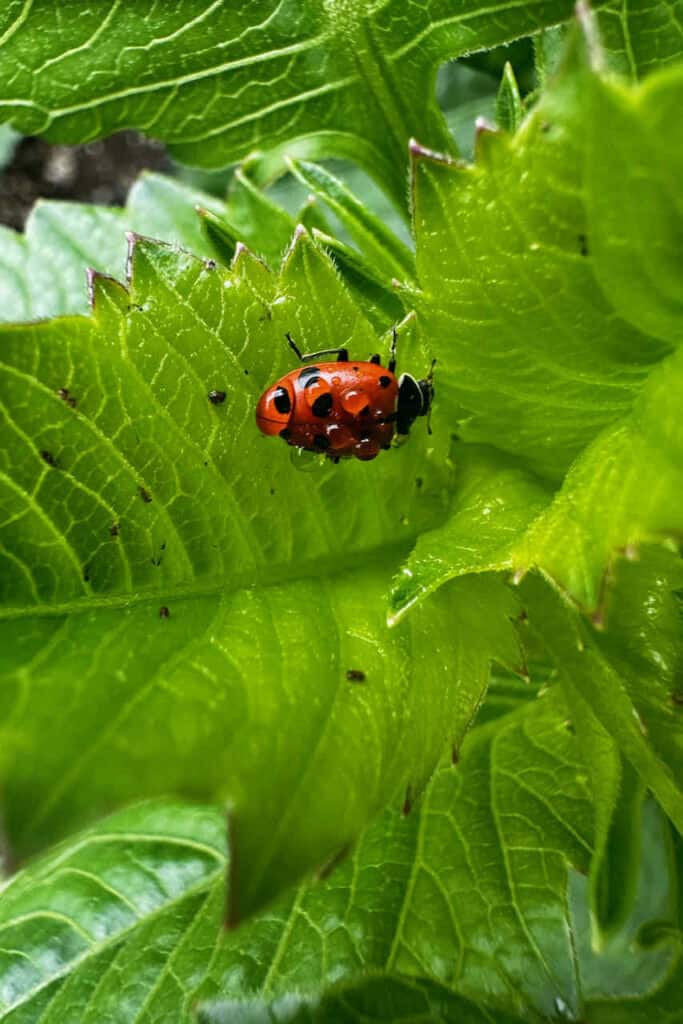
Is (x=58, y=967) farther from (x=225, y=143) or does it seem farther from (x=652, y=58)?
(x=652, y=58)

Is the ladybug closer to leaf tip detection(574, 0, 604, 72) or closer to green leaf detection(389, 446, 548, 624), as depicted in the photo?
green leaf detection(389, 446, 548, 624)

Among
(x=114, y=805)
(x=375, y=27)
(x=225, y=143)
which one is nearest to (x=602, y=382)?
(x=114, y=805)

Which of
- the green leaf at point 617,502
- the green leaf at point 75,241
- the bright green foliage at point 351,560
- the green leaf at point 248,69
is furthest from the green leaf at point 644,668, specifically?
the green leaf at point 75,241

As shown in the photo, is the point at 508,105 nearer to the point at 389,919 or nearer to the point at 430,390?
the point at 430,390

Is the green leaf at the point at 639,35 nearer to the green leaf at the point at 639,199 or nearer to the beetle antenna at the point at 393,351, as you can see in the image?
the beetle antenna at the point at 393,351

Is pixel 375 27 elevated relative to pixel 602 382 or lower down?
elevated

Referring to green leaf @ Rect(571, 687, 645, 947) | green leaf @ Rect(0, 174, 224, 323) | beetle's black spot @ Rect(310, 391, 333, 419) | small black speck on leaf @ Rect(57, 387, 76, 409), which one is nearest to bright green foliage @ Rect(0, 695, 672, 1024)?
green leaf @ Rect(571, 687, 645, 947)

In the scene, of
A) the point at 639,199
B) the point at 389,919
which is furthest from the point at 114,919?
the point at 639,199
